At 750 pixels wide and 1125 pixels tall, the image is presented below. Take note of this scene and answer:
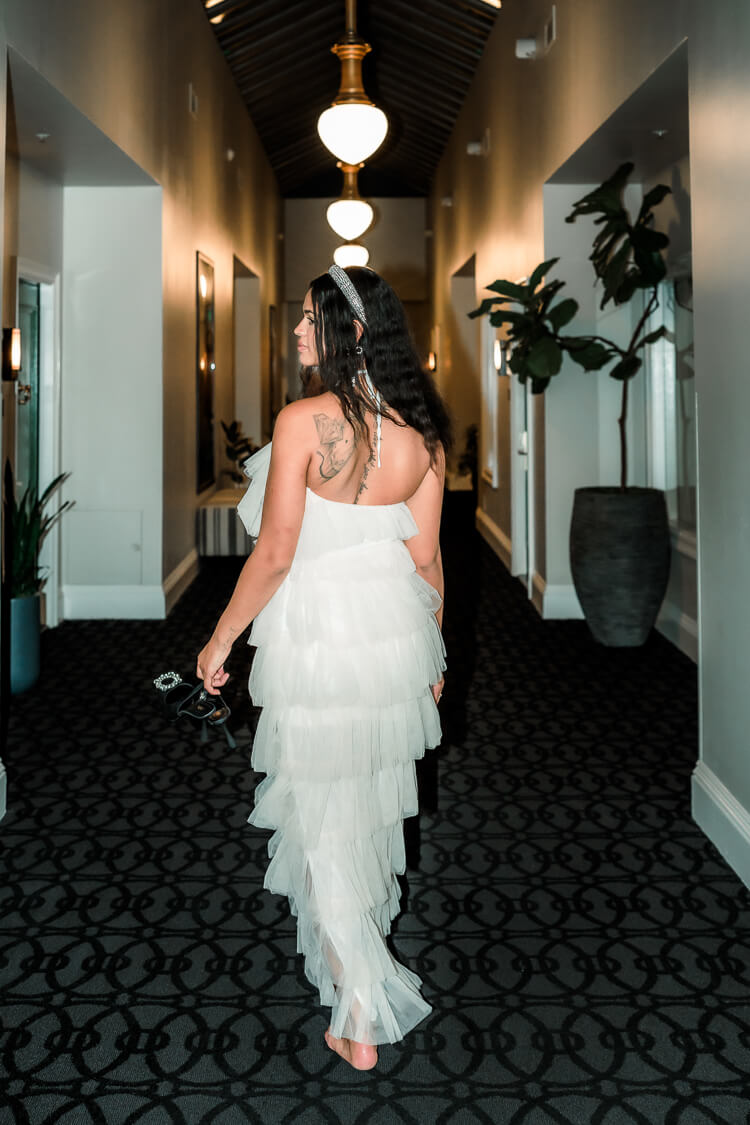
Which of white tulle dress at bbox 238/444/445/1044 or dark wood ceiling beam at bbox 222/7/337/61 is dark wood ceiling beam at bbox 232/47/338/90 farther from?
white tulle dress at bbox 238/444/445/1044

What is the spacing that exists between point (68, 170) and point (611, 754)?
465cm

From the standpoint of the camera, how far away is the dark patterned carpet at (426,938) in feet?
6.84

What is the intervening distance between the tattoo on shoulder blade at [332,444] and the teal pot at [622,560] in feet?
12.8

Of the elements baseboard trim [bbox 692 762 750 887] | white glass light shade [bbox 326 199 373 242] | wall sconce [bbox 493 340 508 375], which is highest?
white glass light shade [bbox 326 199 373 242]

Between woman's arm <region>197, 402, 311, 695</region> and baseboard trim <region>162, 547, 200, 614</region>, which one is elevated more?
woman's arm <region>197, 402, 311, 695</region>

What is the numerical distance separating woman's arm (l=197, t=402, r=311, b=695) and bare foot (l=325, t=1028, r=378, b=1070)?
915mm

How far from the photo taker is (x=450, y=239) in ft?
41.0

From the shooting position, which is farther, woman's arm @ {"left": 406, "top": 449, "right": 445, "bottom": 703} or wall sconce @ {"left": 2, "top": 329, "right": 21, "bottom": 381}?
wall sconce @ {"left": 2, "top": 329, "right": 21, "bottom": 381}

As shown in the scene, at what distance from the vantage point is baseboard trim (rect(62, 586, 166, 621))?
6789 mm

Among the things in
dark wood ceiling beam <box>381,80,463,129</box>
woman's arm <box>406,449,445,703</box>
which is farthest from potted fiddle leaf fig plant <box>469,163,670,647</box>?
dark wood ceiling beam <box>381,80,463,129</box>

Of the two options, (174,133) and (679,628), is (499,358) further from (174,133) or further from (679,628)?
(679,628)

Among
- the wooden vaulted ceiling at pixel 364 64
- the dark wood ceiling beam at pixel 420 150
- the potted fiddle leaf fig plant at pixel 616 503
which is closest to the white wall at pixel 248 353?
the wooden vaulted ceiling at pixel 364 64

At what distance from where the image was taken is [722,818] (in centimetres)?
321

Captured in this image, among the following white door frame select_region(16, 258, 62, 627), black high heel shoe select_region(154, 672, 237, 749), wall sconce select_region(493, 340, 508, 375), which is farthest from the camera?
wall sconce select_region(493, 340, 508, 375)
